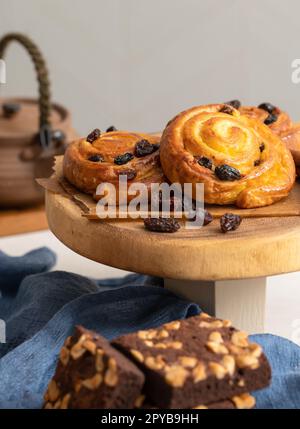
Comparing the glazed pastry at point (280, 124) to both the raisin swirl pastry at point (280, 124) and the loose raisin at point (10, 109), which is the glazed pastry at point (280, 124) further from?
the loose raisin at point (10, 109)

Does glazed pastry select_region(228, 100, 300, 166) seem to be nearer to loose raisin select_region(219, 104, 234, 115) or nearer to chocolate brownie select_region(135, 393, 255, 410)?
loose raisin select_region(219, 104, 234, 115)

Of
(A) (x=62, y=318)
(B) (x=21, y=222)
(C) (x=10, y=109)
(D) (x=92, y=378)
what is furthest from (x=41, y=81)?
(D) (x=92, y=378)

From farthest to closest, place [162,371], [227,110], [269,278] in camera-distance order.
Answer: [269,278] < [227,110] < [162,371]

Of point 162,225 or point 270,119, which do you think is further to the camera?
point 270,119

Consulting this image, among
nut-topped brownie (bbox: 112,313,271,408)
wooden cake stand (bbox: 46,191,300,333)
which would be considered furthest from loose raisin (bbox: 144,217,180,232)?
nut-topped brownie (bbox: 112,313,271,408)

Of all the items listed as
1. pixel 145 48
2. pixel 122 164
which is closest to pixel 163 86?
pixel 145 48

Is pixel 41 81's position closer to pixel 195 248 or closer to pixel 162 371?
pixel 195 248

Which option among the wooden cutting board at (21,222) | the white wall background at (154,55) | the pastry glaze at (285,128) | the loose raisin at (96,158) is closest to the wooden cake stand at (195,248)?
the loose raisin at (96,158)
